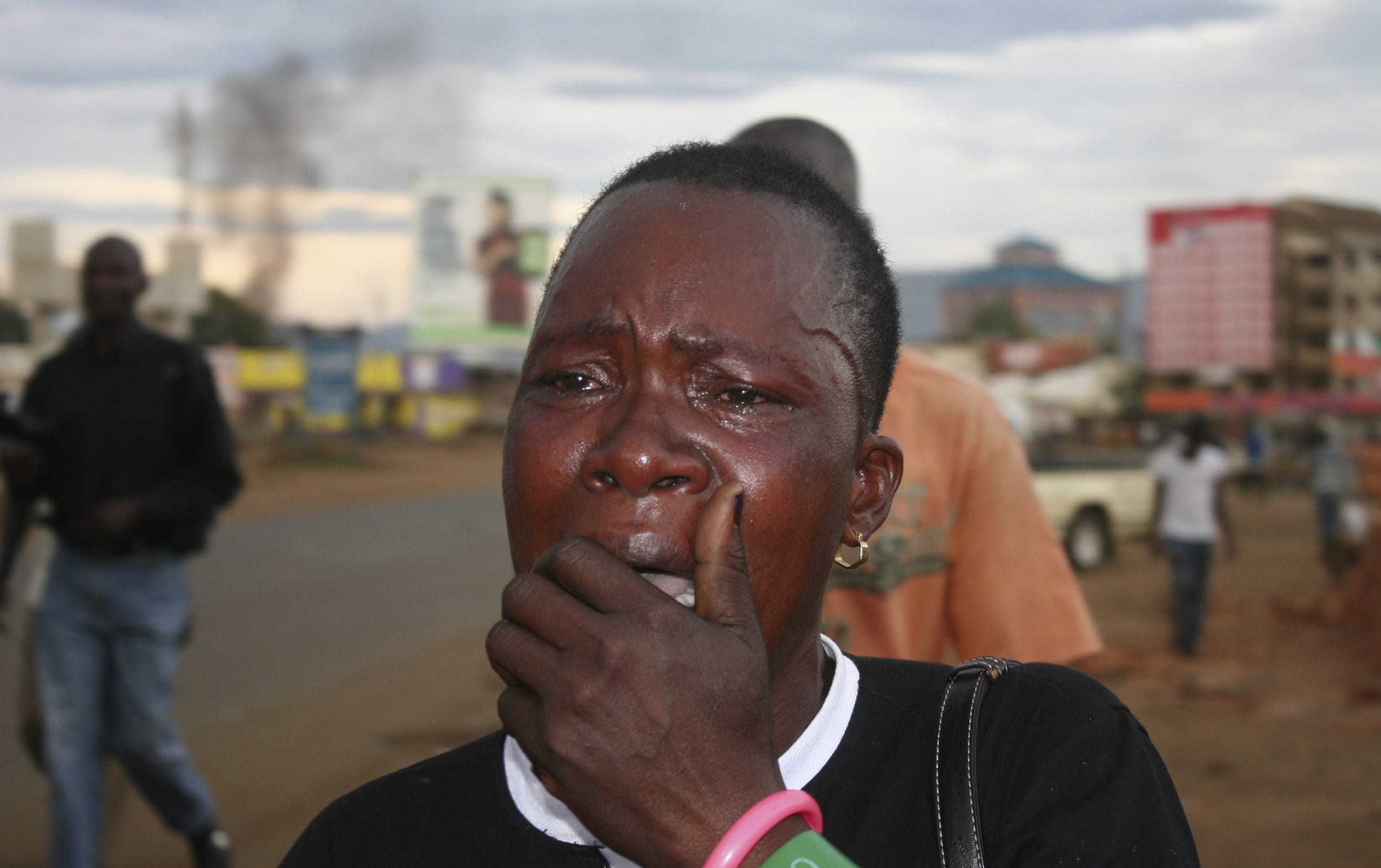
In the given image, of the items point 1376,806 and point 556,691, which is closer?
point 556,691

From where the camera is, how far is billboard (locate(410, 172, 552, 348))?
37469 millimetres

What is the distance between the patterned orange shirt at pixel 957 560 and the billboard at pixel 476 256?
115 feet

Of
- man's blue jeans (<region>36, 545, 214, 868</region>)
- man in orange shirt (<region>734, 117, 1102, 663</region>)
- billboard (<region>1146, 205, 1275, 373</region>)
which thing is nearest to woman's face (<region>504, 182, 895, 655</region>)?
man in orange shirt (<region>734, 117, 1102, 663</region>)

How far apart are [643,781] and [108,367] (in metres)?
3.96

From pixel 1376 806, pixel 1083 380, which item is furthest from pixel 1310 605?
pixel 1083 380

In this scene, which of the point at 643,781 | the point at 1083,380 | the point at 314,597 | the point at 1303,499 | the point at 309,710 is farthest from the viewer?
the point at 1083,380

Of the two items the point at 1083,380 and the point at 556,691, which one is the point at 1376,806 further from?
the point at 1083,380

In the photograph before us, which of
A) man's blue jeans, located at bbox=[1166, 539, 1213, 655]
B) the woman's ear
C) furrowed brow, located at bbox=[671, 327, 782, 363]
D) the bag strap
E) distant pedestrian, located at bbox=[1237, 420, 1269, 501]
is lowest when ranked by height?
distant pedestrian, located at bbox=[1237, 420, 1269, 501]

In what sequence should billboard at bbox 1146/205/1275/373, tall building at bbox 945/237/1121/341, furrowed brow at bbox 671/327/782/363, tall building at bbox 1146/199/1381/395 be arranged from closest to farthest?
furrowed brow at bbox 671/327/782/363, tall building at bbox 1146/199/1381/395, billboard at bbox 1146/205/1275/373, tall building at bbox 945/237/1121/341

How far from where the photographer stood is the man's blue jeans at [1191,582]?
9508 mm

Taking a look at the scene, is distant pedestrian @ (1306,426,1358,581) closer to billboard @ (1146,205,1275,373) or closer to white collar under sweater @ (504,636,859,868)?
white collar under sweater @ (504,636,859,868)

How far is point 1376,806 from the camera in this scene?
18.8 ft

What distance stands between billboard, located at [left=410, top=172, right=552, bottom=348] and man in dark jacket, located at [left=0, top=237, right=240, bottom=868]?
108 ft

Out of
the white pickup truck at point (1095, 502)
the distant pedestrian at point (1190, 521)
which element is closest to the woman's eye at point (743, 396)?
the distant pedestrian at point (1190, 521)
